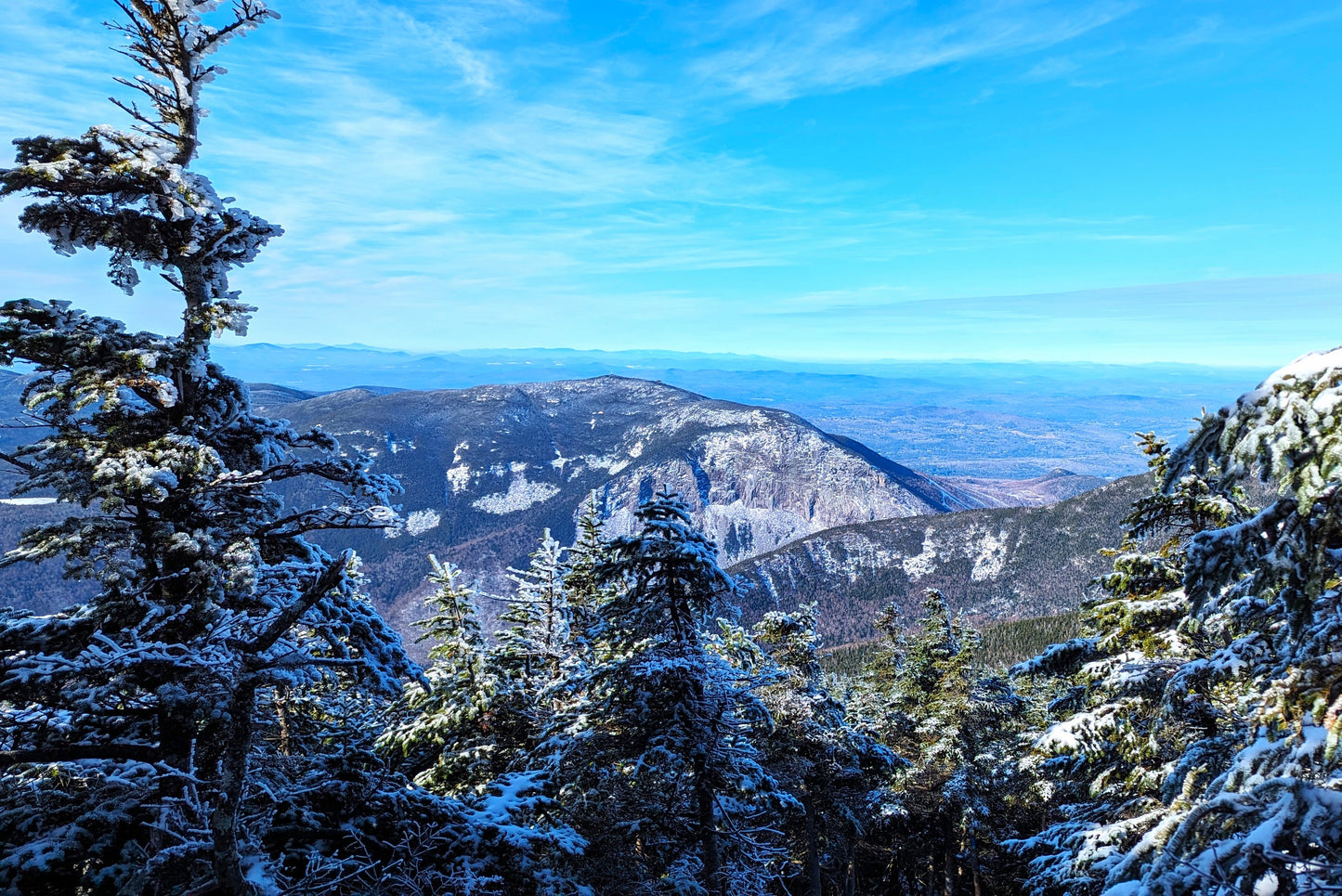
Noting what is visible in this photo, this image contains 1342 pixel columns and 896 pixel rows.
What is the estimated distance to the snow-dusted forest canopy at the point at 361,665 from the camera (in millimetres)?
4938

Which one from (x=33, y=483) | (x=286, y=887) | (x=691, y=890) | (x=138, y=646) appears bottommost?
(x=691, y=890)

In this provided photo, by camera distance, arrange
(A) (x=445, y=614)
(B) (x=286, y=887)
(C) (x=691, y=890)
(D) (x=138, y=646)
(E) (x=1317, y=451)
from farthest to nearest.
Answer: (A) (x=445, y=614) < (C) (x=691, y=890) < (B) (x=286, y=887) < (D) (x=138, y=646) < (E) (x=1317, y=451)

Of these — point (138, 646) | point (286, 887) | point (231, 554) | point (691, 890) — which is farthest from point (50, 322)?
point (691, 890)

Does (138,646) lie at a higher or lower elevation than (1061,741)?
higher

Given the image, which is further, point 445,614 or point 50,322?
point 445,614

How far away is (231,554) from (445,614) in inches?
517

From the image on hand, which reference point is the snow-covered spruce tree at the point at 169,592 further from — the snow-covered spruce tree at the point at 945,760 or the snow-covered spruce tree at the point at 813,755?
the snow-covered spruce tree at the point at 945,760

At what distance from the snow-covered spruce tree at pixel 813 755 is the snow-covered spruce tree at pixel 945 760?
169 cm

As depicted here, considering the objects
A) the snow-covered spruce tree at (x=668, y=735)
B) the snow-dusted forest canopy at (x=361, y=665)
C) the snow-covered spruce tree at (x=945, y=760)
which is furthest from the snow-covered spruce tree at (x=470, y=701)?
the snow-covered spruce tree at (x=945, y=760)

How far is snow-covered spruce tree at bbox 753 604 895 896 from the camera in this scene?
17.3 m

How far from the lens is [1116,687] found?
11.3 m

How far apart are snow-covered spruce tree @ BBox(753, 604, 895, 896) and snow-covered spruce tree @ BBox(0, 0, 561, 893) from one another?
9.44m

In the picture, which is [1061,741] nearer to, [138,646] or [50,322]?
[138,646]

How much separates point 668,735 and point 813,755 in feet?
28.3
